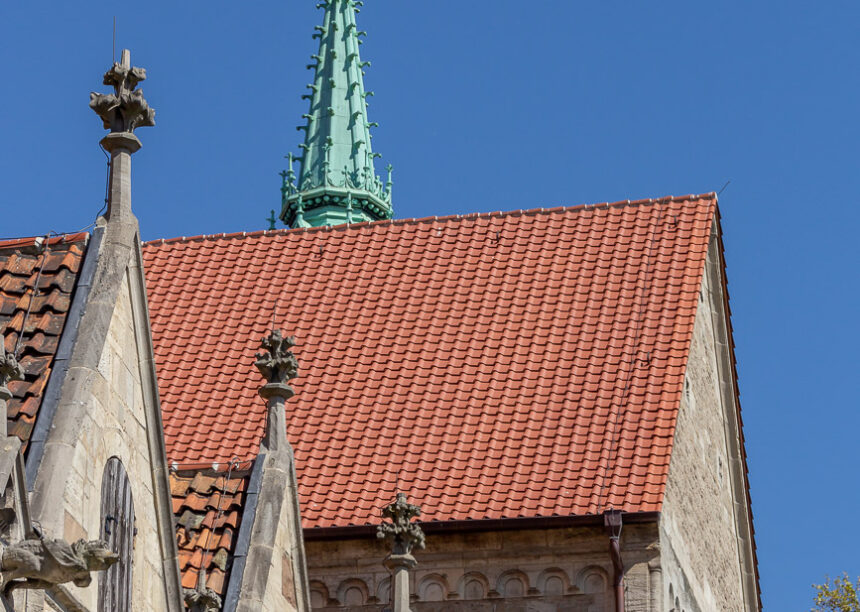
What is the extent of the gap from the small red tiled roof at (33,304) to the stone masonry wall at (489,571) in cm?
636

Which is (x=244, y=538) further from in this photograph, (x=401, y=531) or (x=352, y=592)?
(x=352, y=592)

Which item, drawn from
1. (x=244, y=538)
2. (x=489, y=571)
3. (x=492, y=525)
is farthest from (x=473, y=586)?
(x=244, y=538)

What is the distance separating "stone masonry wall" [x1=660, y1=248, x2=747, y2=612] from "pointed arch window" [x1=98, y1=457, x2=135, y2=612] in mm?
7463

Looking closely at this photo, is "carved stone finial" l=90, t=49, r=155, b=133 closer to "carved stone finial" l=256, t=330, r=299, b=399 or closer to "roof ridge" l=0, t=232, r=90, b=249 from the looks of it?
"roof ridge" l=0, t=232, r=90, b=249

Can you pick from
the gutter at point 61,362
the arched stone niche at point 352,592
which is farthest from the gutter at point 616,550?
the gutter at point 61,362

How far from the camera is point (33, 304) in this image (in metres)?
12.6

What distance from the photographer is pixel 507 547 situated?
18.8 metres

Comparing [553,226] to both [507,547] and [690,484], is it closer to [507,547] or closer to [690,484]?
[690,484]

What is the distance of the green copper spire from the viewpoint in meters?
31.6

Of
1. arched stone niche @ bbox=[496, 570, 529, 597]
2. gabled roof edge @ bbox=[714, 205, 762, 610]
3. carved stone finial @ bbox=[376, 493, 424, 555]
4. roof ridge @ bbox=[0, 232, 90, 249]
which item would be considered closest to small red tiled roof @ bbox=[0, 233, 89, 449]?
roof ridge @ bbox=[0, 232, 90, 249]

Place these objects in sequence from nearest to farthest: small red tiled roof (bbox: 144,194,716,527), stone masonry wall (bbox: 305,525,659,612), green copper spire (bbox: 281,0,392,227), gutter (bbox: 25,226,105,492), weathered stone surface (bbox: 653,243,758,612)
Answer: gutter (bbox: 25,226,105,492), stone masonry wall (bbox: 305,525,659,612), small red tiled roof (bbox: 144,194,716,527), weathered stone surface (bbox: 653,243,758,612), green copper spire (bbox: 281,0,392,227)

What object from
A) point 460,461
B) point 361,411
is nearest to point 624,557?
point 460,461

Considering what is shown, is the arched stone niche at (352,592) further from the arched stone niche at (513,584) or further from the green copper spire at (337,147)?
the green copper spire at (337,147)

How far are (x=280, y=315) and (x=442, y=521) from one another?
192 inches
